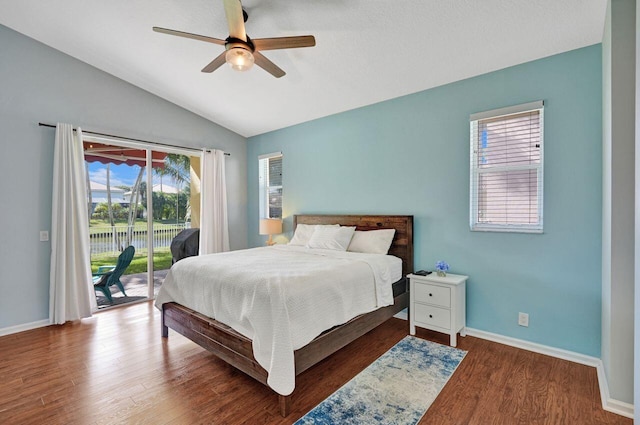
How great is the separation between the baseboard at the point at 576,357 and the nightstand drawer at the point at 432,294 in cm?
57

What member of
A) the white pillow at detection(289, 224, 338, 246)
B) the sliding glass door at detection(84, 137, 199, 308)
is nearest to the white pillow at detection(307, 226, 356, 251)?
the white pillow at detection(289, 224, 338, 246)

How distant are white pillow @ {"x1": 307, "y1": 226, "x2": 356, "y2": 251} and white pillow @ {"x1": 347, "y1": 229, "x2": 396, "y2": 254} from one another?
0.10 meters

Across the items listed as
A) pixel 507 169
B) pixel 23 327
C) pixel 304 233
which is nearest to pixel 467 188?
pixel 507 169

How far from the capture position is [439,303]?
2877 millimetres

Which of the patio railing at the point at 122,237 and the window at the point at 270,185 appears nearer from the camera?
the patio railing at the point at 122,237

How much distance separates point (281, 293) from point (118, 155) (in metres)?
3.63

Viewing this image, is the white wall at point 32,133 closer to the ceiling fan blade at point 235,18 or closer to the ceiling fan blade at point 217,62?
the ceiling fan blade at point 217,62

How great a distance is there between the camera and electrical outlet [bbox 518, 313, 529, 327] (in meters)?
2.76

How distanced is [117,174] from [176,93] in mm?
1418

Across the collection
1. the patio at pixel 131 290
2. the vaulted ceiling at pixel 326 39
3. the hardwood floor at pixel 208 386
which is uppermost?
the vaulted ceiling at pixel 326 39

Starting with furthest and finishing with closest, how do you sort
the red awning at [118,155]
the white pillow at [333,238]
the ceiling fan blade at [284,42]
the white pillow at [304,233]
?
the white pillow at [304,233], the red awning at [118,155], the white pillow at [333,238], the ceiling fan blade at [284,42]

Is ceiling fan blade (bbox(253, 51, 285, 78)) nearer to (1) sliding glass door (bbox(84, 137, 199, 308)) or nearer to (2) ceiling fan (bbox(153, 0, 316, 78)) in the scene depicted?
(2) ceiling fan (bbox(153, 0, 316, 78))

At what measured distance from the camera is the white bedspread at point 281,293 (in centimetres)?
189

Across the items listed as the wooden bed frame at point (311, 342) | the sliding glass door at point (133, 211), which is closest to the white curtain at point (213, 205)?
the sliding glass door at point (133, 211)
